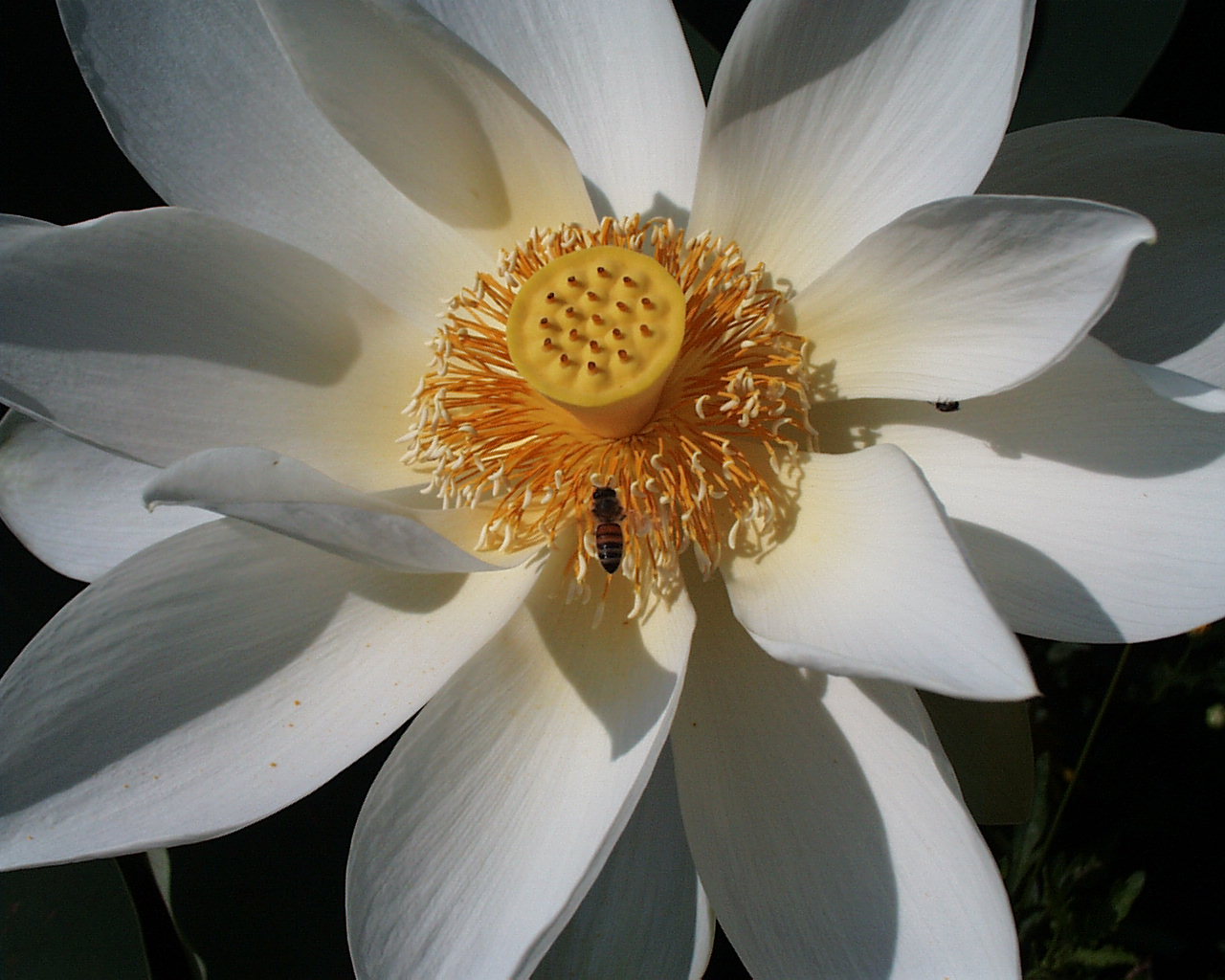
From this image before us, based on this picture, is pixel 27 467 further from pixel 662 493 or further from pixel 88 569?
pixel 662 493

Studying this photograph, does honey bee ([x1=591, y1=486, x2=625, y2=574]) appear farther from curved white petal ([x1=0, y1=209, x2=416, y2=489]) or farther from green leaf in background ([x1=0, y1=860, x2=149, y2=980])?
green leaf in background ([x1=0, y1=860, x2=149, y2=980])

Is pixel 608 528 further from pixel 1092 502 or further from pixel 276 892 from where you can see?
pixel 276 892

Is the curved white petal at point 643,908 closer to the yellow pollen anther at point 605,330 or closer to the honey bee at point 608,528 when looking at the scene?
the honey bee at point 608,528

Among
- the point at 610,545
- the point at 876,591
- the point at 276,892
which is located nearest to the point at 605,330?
the point at 610,545

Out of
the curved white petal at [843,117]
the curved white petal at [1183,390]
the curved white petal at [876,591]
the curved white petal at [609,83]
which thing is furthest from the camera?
the curved white petal at [609,83]

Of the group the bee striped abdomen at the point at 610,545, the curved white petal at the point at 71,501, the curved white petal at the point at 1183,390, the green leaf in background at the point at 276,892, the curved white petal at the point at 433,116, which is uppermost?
the curved white petal at the point at 433,116

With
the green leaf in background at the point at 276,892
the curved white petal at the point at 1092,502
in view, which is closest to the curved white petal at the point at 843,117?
the curved white petal at the point at 1092,502
